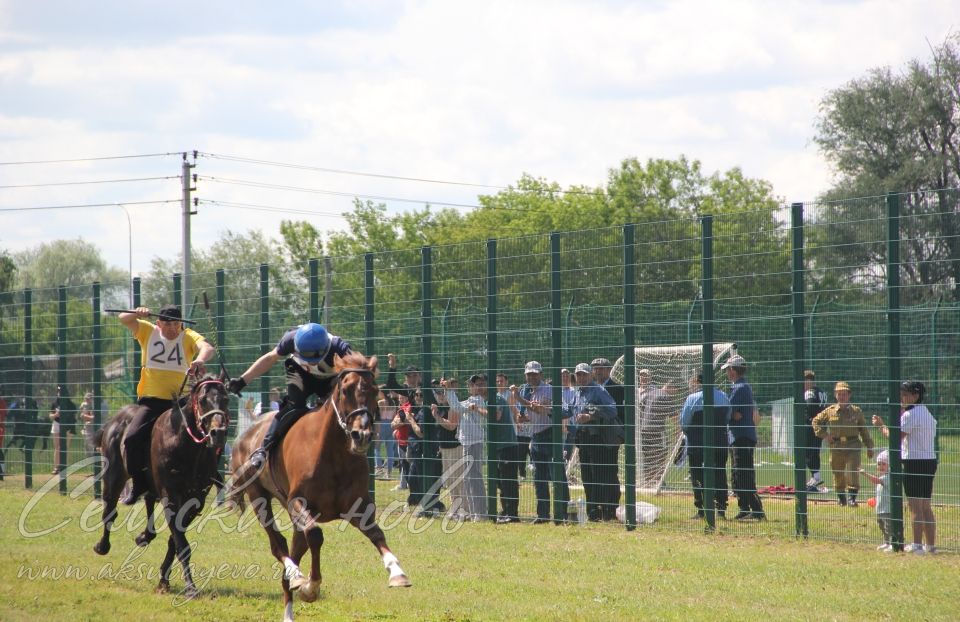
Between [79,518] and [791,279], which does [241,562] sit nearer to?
[79,518]

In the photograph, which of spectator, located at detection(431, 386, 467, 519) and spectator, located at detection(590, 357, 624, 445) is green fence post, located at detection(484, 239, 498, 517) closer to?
spectator, located at detection(431, 386, 467, 519)

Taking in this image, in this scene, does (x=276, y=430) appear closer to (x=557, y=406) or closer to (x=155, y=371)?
(x=155, y=371)

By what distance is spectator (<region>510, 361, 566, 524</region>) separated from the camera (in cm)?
1449

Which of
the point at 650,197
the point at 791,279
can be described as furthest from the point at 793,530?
the point at 650,197

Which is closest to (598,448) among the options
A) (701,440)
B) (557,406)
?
(557,406)

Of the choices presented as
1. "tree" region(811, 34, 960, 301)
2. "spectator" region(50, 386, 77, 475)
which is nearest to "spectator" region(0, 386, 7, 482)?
"spectator" region(50, 386, 77, 475)

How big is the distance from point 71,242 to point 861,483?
92373mm

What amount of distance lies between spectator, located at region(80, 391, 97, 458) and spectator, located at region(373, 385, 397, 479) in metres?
5.63

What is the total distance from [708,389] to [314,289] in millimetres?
6673

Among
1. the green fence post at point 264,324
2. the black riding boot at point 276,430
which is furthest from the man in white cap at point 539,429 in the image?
the black riding boot at point 276,430

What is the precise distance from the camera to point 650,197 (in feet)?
226

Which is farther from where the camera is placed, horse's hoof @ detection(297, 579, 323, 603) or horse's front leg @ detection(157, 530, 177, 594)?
horse's front leg @ detection(157, 530, 177, 594)

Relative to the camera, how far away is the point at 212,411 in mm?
10047

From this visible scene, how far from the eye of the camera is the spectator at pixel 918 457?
1145 centimetres
